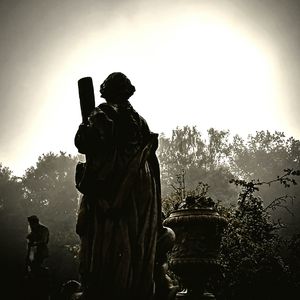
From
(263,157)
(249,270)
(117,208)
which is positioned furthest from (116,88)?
(263,157)

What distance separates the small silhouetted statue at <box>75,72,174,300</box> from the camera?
112 inches

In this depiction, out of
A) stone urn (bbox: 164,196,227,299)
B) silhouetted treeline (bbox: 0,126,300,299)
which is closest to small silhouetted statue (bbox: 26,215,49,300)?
stone urn (bbox: 164,196,227,299)

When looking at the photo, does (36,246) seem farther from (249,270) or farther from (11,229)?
(11,229)

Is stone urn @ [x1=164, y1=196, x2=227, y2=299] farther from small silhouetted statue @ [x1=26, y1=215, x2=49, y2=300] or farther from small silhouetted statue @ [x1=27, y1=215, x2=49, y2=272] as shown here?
small silhouetted statue @ [x1=27, y1=215, x2=49, y2=272]

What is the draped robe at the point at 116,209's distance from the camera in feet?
9.30

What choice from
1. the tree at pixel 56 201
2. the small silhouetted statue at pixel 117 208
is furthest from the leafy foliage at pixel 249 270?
the tree at pixel 56 201

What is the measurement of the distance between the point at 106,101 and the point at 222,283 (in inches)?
339

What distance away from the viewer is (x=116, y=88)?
141 inches

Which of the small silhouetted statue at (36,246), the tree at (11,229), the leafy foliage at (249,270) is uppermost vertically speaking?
the tree at (11,229)

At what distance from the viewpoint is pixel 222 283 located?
1062 centimetres

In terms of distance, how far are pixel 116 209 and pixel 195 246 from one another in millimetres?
3633

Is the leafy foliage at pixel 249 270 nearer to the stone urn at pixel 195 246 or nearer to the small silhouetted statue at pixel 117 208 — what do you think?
the stone urn at pixel 195 246

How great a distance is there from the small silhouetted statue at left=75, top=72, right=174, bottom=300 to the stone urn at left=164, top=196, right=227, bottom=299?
306 centimetres

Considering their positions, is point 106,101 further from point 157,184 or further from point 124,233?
point 124,233
